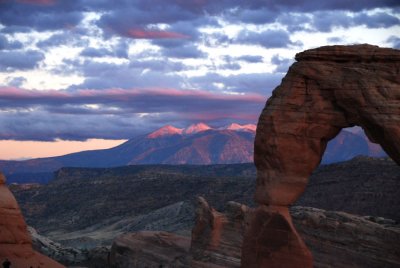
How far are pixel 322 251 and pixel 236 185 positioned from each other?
48.4m

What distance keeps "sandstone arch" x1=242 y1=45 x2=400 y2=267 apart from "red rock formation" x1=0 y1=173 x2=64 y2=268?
7894 mm

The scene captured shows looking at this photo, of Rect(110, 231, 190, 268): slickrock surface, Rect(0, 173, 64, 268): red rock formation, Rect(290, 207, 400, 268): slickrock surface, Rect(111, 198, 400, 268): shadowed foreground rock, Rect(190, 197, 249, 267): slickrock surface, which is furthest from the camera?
Rect(110, 231, 190, 268): slickrock surface

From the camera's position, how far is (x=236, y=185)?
80500mm

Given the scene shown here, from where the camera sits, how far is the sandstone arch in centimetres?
2638

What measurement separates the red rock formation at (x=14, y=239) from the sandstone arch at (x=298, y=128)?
A: 789cm

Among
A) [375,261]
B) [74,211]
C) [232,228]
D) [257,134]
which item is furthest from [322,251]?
[74,211]

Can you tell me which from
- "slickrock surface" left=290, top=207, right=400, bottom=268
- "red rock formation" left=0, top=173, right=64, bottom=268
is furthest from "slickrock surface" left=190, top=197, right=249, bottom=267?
"red rock formation" left=0, top=173, right=64, bottom=268

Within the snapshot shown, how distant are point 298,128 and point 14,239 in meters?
11.3

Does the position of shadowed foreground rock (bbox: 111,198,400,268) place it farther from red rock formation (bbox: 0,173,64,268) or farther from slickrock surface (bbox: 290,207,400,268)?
red rock formation (bbox: 0,173,64,268)

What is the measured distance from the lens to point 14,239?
95.2 feet

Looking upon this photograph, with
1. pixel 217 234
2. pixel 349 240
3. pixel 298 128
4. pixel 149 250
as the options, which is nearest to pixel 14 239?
pixel 217 234

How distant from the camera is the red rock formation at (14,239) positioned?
28.5 meters

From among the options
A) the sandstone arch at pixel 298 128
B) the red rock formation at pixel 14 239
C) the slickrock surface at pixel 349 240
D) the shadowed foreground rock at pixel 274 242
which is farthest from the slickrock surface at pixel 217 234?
the red rock formation at pixel 14 239

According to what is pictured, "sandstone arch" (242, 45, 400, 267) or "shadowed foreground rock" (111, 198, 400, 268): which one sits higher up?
"sandstone arch" (242, 45, 400, 267)
